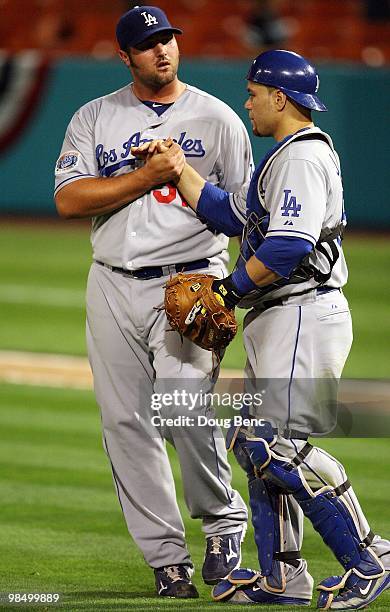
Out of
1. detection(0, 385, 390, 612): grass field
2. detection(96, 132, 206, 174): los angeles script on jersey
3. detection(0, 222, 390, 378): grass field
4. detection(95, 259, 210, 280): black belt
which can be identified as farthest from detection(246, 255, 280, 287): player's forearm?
detection(0, 222, 390, 378): grass field

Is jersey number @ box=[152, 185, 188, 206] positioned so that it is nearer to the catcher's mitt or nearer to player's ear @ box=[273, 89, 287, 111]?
the catcher's mitt

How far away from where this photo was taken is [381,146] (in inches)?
696

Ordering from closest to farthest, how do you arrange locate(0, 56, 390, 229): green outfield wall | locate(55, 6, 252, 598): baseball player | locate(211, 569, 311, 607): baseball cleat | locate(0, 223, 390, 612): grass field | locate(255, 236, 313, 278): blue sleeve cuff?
locate(255, 236, 313, 278): blue sleeve cuff → locate(211, 569, 311, 607): baseball cleat → locate(55, 6, 252, 598): baseball player → locate(0, 223, 390, 612): grass field → locate(0, 56, 390, 229): green outfield wall

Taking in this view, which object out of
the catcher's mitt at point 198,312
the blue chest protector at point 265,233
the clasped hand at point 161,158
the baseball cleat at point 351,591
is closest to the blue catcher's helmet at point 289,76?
the blue chest protector at point 265,233

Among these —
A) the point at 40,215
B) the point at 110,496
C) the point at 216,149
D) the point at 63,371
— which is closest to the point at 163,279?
the point at 216,149

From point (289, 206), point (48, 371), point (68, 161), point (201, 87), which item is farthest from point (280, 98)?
point (201, 87)

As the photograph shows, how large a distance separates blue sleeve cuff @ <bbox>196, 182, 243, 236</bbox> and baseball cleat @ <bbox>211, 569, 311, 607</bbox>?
4.50 ft

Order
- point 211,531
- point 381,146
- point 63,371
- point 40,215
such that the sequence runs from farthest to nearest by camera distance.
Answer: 1. point 40,215
2. point 381,146
3. point 63,371
4. point 211,531

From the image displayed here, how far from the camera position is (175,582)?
5.08m

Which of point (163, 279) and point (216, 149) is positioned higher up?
point (216, 149)

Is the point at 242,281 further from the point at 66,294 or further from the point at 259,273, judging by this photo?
the point at 66,294

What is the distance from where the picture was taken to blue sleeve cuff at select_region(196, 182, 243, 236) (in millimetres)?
5203

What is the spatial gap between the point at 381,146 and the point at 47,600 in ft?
44.8

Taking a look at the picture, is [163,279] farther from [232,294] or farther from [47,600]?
[47,600]
